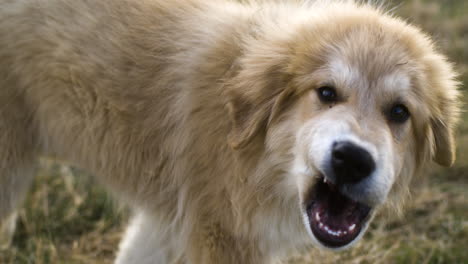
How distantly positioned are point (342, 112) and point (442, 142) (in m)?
0.71

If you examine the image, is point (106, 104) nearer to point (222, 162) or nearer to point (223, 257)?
point (222, 162)

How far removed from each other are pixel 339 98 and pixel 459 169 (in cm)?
311

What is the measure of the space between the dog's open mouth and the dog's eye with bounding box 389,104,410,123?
1.39 ft

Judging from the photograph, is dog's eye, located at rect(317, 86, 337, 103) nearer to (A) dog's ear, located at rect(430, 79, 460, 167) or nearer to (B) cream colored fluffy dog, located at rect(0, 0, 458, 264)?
(B) cream colored fluffy dog, located at rect(0, 0, 458, 264)

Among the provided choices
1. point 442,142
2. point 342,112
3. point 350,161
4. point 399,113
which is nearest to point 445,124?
point 442,142

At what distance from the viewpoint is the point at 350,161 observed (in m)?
2.66

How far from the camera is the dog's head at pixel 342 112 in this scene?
9.06 ft

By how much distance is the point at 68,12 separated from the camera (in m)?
3.53

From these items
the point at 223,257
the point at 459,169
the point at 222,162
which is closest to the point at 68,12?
the point at 222,162

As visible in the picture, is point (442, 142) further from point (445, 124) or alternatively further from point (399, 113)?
point (399, 113)

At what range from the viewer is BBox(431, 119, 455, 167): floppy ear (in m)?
3.18

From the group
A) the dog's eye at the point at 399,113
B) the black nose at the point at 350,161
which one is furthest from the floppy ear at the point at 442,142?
the black nose at the point at 350,161

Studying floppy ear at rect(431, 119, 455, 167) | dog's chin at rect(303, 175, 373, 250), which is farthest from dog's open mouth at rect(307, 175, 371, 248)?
floppy ear at rect(431, 119, 455, 167)

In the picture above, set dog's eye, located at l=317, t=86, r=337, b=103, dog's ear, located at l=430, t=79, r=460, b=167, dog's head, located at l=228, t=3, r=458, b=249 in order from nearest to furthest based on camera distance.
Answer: dog's head, located at l=228, t=3, r=458, b=249 → dog's eye, located at l=317, t=86, r=337, b=103 → dog's ear, located at l=430, t=79, r=460, b=167
